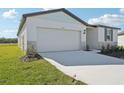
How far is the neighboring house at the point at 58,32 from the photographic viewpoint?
49.3ft

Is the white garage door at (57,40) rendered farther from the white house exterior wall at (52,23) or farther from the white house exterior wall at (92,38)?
the white house exterior wall at (92,38)

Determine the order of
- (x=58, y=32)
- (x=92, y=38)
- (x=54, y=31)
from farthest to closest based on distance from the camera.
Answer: (x=92, y=38) → (x=58, y=32) → (x=54, y=31)

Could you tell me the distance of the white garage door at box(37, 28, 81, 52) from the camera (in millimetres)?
15630

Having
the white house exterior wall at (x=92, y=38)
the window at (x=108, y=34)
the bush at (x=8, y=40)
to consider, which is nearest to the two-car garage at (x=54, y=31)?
the white house exterior wall at (x=92, y=38)

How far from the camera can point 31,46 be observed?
48.3 feet

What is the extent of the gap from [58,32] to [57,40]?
78 centimetres

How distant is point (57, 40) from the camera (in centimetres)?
1698

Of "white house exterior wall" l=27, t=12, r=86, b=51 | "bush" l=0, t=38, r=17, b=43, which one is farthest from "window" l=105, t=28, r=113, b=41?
"bush" l=0, t=38, r=17, b=43

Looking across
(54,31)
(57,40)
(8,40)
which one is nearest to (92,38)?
(57,40)

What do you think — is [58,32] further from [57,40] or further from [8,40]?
[8,40]

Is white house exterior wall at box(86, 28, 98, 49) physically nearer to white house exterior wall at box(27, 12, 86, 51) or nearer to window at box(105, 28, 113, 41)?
window at box(105, 28, 113, 41)
